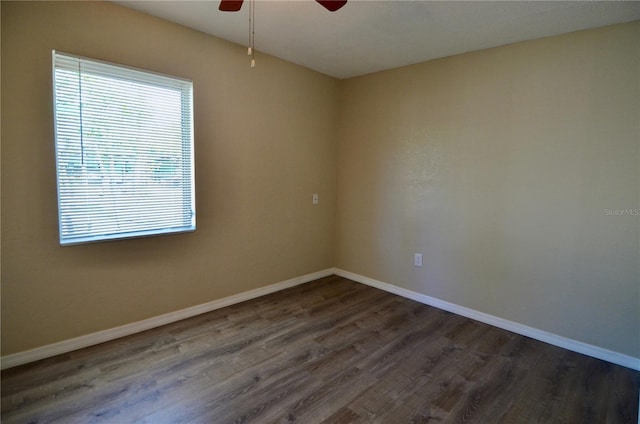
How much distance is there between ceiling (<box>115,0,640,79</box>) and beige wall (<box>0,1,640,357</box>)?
17 centimetres

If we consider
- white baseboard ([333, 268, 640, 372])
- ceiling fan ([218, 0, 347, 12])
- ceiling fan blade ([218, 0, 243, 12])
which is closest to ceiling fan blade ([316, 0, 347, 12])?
ceiling fan ([218, 0, 347, 12])

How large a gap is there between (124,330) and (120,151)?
1.40m

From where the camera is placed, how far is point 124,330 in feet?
8.61

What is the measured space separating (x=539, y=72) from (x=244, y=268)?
3141 millimetres

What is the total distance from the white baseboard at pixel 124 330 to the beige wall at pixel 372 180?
5 cm

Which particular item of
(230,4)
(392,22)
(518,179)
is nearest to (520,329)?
(518,179)

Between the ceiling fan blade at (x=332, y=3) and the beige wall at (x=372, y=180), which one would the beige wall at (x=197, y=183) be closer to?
the beige wall at (x=372, y=180)

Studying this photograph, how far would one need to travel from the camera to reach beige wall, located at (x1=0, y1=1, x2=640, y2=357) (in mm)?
2213

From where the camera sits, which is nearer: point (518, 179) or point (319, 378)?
point (319, 378)

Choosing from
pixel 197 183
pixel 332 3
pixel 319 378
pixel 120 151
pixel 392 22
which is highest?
pixel 392 22

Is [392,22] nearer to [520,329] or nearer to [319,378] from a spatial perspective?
[319,378]

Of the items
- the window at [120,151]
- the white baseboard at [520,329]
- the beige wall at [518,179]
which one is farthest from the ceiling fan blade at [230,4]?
the white baseboard at [520,329]

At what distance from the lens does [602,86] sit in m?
2.41

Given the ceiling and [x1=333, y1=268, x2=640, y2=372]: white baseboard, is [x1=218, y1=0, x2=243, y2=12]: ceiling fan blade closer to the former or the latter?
the ceiling
